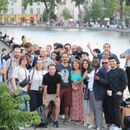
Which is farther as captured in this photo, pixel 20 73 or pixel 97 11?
pixel 97 11

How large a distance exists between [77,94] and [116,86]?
4.33ft

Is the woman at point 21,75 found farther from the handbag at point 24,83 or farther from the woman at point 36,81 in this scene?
the woman at point 36,81

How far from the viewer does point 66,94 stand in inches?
444

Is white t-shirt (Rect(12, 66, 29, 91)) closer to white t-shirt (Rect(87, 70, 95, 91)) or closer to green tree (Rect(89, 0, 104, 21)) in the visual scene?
white t-shirt (Rect(87, 70, 95, 91))

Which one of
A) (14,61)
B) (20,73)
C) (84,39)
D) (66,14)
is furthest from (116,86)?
(66,14)

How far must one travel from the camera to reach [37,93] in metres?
10.9

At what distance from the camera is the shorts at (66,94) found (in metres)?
11.2

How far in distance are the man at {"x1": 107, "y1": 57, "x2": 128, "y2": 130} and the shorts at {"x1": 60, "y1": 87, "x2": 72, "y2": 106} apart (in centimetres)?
113

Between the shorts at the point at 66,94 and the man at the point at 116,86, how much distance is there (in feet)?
3.72

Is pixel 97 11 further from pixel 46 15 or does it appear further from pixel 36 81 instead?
pixel 36 81

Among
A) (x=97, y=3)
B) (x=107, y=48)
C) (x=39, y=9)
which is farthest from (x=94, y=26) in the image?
(x=107, y=48)

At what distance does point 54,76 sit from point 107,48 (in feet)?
5.98

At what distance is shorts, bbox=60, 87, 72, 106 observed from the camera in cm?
1119

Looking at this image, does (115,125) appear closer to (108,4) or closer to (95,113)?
(95,113)
